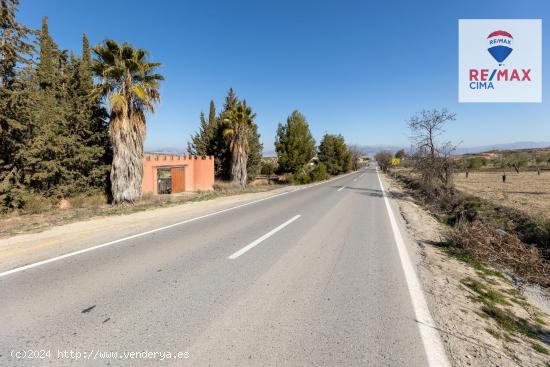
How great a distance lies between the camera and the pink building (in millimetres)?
17703

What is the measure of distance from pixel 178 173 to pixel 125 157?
26.1ft

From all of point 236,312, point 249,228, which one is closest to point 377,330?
point 236,312

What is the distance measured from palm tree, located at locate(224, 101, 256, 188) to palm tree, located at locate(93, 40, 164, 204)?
9.99 m

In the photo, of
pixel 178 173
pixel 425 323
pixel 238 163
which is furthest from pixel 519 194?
pixel 178 173

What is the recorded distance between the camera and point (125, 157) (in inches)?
503

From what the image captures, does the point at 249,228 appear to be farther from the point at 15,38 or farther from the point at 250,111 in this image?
the point at 250,111

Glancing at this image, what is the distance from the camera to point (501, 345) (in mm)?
2748

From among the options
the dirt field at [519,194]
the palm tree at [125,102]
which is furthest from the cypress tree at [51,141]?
the dirt field at [519,194]

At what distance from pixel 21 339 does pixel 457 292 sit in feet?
17.8

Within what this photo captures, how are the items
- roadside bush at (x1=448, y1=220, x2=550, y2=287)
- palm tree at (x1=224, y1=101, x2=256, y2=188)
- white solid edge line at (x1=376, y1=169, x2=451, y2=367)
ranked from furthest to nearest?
1. palm tree at (x1=224, y1=101, x2=256, y2=188)
2. roadside bush at (x1=448, y1=220, x2=550, y2=287)
3. white solid edge line at (x1=376, y1=169, x2=451, y2=367)

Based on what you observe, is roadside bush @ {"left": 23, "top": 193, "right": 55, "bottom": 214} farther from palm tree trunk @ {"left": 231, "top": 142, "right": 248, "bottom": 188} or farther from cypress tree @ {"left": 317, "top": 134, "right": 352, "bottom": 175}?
cypress tree @ {"left": 317, "top": 134, "right": 352, "bottom": 175}

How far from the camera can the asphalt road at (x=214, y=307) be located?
2.53 metres

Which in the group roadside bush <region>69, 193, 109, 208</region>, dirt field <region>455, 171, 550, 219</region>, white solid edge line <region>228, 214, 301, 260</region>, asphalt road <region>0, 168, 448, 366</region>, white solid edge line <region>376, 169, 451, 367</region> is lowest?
white solid edge line <region>376, 169, 451, 367</region>

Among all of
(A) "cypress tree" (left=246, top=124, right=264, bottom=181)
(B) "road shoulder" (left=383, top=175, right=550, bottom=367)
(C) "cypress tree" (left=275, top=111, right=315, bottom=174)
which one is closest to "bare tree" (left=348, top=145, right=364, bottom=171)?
(C) "cypress tree" (left=275, top=111, right=315, bottom=174)
